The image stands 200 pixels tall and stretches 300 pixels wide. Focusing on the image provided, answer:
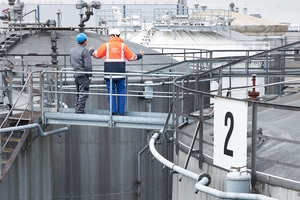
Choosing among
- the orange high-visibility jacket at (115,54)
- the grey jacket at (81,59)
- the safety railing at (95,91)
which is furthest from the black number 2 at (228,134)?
the grey jacket at (81,59)

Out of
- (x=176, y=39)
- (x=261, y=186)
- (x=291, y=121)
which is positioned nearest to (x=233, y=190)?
(x=261, y=186)

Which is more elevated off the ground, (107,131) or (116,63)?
(116,63)

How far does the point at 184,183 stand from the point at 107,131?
6837 mm

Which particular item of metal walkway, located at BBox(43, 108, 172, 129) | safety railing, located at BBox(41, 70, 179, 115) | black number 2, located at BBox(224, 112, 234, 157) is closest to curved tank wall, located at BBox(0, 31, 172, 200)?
safety railing, located at BBox(41, 70, 179, 115)

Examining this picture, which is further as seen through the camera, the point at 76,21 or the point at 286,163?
the point at 76,21

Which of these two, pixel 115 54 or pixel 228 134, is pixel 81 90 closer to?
pixel 115 54

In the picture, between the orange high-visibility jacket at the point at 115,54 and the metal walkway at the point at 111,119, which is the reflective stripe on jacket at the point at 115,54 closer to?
the orange high-visibility jacket at the point at 115,54

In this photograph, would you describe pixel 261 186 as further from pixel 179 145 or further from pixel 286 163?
pixel 179 145

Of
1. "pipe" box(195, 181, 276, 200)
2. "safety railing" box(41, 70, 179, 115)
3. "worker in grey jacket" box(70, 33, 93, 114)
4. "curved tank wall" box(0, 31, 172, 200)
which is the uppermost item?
"worker in grey jacket" box(70, 33, 93, 114)

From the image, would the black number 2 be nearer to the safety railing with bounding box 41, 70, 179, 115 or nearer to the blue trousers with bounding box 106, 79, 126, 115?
the safety railing with bounding box 41, 70, 179, 115

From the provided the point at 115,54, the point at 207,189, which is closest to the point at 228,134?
the point at 207,189

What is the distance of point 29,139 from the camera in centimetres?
1164

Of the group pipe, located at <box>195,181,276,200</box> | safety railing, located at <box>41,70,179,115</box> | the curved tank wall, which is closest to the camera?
pipe, located at <box>195,181,276,200</box>

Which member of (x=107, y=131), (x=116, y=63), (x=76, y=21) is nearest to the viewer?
(x=116, y=63)
